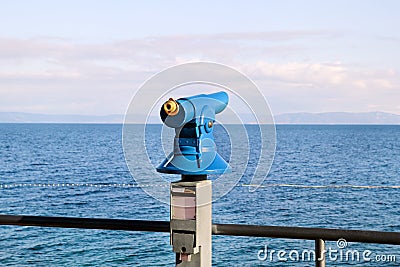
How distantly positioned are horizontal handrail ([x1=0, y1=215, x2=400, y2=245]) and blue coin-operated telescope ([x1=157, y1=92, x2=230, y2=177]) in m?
0.24

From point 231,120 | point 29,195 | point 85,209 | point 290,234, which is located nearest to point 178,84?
point 231,120

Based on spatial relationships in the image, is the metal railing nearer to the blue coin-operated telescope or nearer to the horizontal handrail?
the horizontal handrail

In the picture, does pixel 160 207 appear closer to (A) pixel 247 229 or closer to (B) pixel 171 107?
(A) pixel 247 229

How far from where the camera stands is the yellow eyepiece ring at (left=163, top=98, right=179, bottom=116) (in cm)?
233

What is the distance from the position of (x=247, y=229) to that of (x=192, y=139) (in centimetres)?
39

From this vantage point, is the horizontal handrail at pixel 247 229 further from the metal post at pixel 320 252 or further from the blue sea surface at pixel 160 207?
the blue sea surface at pixel 160 207

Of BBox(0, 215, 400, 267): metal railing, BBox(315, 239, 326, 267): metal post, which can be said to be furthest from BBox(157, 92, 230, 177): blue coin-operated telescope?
BBox(315, 239, 326, 267): metal post

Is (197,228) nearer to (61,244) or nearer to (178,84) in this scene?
(178,84)

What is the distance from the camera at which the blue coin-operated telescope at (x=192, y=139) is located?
2.38 metres

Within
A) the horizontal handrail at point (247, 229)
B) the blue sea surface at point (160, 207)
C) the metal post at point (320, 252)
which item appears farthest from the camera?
the blue sea surface at point (160, 207)

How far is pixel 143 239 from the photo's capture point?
682 inches

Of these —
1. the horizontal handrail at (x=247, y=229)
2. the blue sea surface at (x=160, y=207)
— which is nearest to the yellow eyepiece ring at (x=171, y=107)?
the blue sea surface at (x=160, y=207)

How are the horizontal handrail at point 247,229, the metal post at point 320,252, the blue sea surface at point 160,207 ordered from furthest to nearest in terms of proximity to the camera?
the blue sea surface at point 160,207 < the metal post at point 320,252 < the horizontal handrail at point 247,229

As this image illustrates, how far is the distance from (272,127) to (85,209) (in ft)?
80.1
